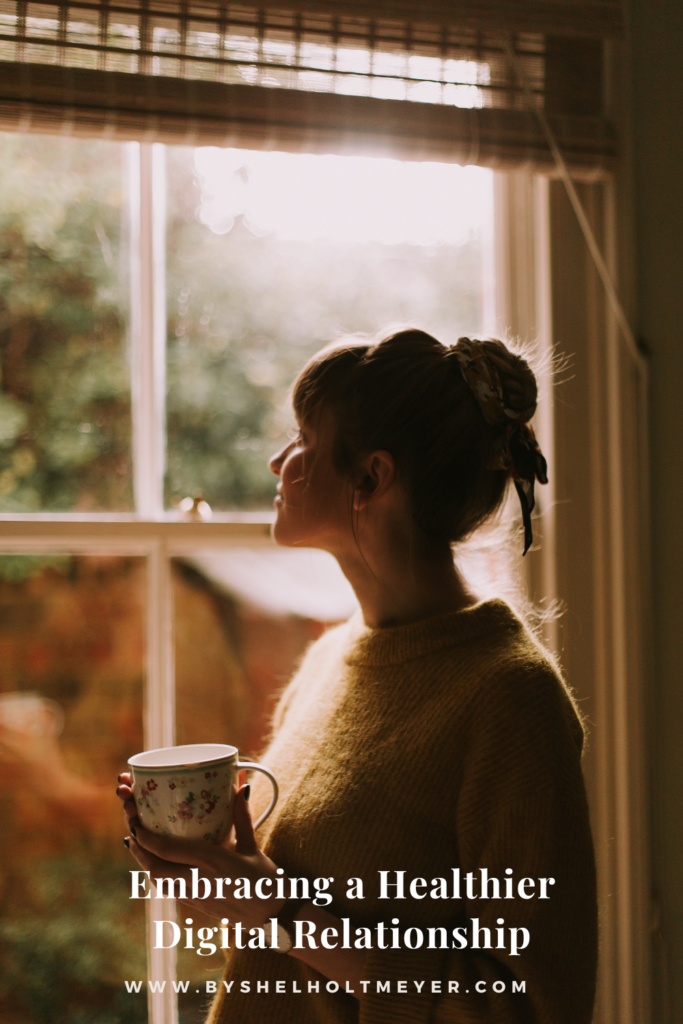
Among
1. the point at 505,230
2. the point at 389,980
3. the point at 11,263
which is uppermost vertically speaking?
the point at 505,230

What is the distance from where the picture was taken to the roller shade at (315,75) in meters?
1.07

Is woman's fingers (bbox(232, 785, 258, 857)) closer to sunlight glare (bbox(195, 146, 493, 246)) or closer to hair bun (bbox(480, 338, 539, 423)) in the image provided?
hair bun (bbox(480, 338, 539, 423))

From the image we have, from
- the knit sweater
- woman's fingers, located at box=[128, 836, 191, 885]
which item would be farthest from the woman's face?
woman's fingers, located at box=[128, 836, 191, 885]

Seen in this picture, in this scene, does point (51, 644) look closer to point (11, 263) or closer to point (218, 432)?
point (218, 432)

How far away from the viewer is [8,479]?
1.22m

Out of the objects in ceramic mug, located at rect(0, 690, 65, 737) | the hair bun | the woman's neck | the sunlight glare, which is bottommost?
ceramic mug, located at rect(0, 690, 65, 737)

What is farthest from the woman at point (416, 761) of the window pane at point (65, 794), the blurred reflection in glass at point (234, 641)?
the window pane at point (65, 794)

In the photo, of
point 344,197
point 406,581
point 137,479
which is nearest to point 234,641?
point 137,479

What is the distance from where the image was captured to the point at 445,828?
32.1 inches

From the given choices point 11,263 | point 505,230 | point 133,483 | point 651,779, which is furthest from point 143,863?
point 505,230

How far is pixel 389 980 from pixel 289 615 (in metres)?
0.63

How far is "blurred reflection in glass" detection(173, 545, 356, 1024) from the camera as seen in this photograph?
4.11 ft

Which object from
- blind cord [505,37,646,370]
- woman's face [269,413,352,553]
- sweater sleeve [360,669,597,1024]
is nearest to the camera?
sweater sleeve [360,669,597,1024]

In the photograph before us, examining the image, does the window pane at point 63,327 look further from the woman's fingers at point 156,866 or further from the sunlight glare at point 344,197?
the woman's fingers at point 156,866
